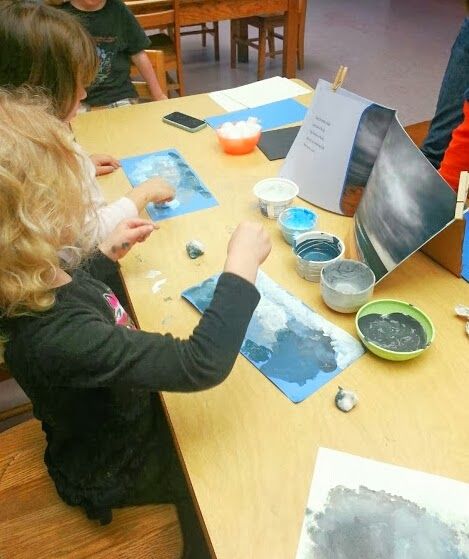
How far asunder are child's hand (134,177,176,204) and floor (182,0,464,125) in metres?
2.39

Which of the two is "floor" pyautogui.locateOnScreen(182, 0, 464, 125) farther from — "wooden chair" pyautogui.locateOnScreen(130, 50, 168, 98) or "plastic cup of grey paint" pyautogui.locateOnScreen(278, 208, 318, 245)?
"plastic cup of grey paint" pyautogui.locateOnScreen(278, 208, 318, 245)

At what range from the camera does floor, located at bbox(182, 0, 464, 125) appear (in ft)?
11.2

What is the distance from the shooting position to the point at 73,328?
1.98ft

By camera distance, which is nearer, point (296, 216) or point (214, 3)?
point (296, 216)

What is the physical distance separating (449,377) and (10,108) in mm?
693

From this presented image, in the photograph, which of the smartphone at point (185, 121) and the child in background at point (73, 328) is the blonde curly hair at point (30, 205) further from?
the smartphone at point (185, 121)

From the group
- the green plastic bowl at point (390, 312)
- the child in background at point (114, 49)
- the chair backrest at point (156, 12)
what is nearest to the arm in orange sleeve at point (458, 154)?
the green plastic bowl at point (390, 312)

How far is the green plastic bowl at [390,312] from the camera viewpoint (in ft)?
2.27

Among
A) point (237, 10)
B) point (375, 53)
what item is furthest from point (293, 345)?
point (375, 53)

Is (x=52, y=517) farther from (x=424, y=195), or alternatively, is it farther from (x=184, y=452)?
(x=424, y=195)

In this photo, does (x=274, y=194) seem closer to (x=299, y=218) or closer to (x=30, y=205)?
(x=299, y=218)

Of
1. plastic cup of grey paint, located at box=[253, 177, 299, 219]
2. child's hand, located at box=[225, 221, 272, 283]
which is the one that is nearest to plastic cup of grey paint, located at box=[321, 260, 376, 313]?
child's hand, located at box=[225, 221, 272, 283]

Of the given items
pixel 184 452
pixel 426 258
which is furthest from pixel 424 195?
pixel 184 452

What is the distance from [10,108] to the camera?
24.9 inches
